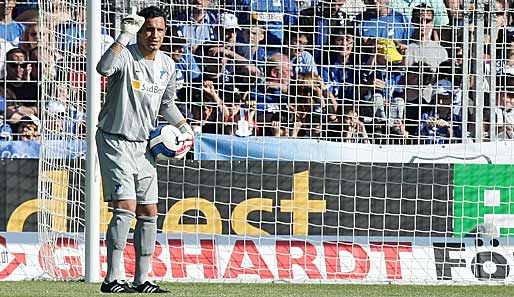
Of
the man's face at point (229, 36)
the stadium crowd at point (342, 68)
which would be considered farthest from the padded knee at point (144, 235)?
the man's face at point (229, 36)

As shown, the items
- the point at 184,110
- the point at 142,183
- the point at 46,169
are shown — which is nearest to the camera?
the point at 142,183

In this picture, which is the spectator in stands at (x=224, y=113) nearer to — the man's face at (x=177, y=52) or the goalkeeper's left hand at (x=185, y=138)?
the man's face at (x=177, y=52)

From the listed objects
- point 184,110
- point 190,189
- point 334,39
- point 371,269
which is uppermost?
point 334,39

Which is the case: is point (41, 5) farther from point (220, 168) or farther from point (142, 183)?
point (142, 183)

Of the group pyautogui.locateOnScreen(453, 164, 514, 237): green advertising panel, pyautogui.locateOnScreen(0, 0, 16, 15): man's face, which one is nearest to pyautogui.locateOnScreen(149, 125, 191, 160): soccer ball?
pyautogui.locateOnScreen(453, 164, 514, 237): green advertising panel

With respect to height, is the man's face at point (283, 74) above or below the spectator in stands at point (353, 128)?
above

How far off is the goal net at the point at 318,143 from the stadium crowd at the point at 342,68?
0.02 m

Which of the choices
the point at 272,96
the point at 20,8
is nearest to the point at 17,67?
the point at 20,8

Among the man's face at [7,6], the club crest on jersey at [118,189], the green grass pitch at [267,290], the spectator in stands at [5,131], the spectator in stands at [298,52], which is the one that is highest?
the man's face at [7,6]

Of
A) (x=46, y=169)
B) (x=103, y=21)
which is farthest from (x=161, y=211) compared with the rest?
(x=103, y=21)

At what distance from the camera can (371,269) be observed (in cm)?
1084

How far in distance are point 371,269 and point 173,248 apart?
1967 mm

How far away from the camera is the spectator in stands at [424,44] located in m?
11.5

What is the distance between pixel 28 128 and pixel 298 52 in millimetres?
3031
